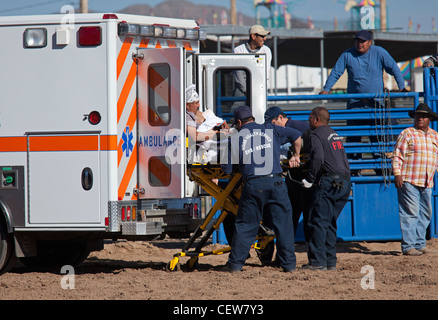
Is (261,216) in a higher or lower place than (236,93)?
lower

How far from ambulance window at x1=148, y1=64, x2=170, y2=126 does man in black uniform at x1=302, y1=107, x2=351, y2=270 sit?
1717 mm

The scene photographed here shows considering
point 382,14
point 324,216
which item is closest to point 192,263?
point 324,216

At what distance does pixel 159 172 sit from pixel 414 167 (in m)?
3.58

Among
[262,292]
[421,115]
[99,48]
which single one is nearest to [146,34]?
[99,48]

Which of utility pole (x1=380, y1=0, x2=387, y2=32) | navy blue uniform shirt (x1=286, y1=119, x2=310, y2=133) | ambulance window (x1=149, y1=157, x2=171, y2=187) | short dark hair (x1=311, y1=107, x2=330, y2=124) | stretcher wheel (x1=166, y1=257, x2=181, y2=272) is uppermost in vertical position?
utility pole (x1=380, y1=0, x2=387, y2=32)

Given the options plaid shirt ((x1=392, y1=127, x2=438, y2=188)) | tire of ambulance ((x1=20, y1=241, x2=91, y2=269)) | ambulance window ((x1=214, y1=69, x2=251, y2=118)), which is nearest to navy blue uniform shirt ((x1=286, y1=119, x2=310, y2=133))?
ambulance window ((x1=214, y1=69, x2=251, y2=118))

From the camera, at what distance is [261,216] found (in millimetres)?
8586

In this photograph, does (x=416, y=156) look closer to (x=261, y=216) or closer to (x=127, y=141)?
(x=261, y=216)

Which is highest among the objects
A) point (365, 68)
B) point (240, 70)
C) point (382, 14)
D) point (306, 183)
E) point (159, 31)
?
point (382, 14)

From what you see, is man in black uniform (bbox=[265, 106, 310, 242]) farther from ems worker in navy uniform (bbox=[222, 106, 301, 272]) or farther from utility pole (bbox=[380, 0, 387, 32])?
utility pole (bbox=[380, 0, 387, 32])

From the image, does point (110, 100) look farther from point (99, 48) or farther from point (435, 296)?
point (435, 296)

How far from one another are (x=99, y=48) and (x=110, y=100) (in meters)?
0.59

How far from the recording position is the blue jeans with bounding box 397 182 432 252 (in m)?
10.2

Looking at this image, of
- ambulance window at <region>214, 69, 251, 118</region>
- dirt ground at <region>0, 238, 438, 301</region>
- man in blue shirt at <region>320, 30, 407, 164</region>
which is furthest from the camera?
man in blue shirt at <region>320, 30, 407, 164</region>
